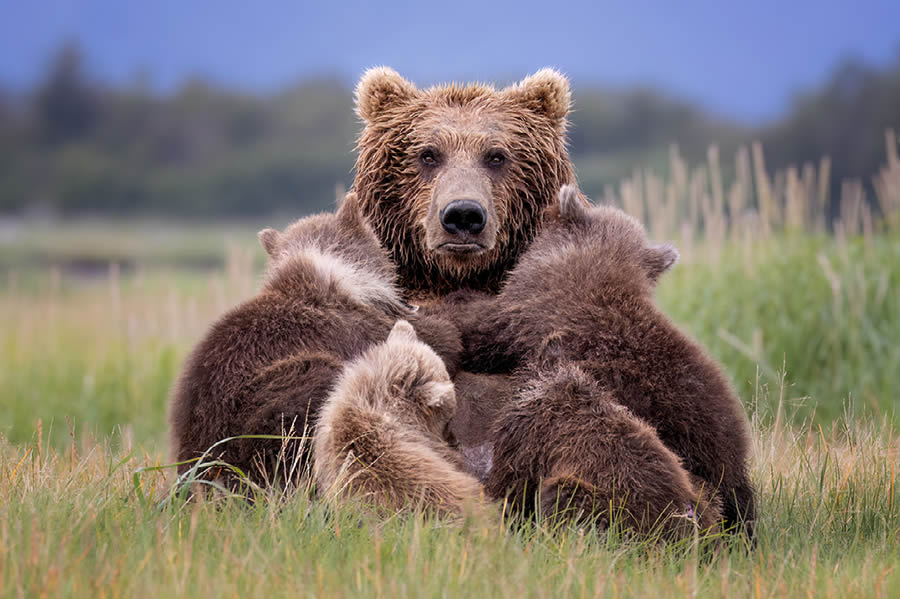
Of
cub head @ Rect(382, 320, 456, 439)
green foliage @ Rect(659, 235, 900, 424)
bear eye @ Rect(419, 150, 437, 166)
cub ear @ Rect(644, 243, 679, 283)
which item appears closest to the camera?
cub head @ Rect(382, 320, 456, 439)

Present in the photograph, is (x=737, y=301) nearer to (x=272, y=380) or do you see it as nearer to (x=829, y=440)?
(x=829, y=440)

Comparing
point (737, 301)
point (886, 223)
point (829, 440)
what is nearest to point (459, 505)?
point (829, 440)

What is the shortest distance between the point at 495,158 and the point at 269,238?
0.96 meters

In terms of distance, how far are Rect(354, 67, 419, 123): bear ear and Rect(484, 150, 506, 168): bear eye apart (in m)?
0.53

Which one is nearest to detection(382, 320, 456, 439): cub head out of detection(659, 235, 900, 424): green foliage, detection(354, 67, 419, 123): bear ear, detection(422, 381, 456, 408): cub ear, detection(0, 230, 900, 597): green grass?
detection(422, 381, 456, 408): cub ear

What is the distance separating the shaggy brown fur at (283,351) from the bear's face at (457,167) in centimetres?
38

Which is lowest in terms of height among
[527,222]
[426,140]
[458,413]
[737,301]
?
[737,301]

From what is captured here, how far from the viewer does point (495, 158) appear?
3928 millimetres

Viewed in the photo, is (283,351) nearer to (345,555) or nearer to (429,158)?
(345,555)

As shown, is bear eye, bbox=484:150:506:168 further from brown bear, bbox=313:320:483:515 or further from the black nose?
brown bear, bbox=313:320:483:515

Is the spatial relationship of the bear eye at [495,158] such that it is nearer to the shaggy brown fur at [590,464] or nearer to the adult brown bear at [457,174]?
the adult brown bear at [457,174]

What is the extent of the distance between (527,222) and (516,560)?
171 centimetres

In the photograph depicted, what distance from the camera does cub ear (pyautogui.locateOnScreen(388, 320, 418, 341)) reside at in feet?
10.6

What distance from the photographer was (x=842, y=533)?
11.0 feet
